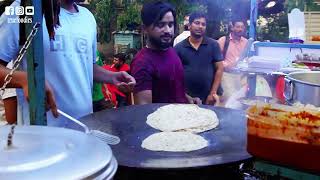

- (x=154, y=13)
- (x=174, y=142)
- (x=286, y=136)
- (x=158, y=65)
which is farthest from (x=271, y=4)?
(x=286, y=136)

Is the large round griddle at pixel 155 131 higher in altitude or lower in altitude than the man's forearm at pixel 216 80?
lower

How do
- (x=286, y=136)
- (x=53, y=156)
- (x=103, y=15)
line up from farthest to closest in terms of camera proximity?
1. (x=103, y=15)
2. (x=286, y=136)
3. (x=53, y=156)

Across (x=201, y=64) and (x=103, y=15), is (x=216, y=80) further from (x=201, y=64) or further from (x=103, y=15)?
(x=103, y=15)

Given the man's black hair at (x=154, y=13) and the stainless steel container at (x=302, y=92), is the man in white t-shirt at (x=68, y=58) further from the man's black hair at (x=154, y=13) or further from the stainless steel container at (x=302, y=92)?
the stainless steel container at (x=302, y=92)

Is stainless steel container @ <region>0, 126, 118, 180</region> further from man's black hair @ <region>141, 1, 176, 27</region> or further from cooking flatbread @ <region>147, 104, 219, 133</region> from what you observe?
man's black hair @ <region>141, 1, 176, 27</region>

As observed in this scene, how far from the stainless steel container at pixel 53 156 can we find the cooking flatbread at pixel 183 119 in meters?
1.28

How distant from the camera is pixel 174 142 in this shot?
6.88ft

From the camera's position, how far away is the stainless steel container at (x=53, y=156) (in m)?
0.91

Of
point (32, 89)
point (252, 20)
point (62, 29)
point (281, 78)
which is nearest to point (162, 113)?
point (62, 29)

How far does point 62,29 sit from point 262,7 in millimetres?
9041

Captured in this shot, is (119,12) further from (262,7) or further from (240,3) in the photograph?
(240,3)

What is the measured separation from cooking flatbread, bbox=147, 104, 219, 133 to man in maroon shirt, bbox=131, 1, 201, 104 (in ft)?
1.68

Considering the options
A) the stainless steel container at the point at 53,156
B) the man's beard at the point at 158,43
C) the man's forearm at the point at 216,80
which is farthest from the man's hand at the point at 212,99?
the stainless steel container at the point at 53,156

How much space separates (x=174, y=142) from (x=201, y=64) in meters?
2.62
